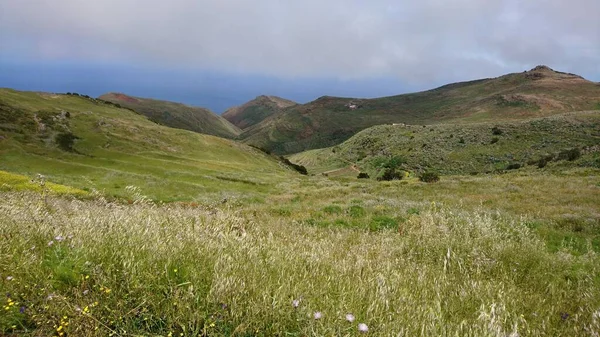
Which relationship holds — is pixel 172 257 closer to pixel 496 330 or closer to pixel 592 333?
pixel 496 330

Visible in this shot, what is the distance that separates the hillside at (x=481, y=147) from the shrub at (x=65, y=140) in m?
56.9

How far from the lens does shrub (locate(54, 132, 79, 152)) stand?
55466 millimetres

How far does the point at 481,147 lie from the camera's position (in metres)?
77.7

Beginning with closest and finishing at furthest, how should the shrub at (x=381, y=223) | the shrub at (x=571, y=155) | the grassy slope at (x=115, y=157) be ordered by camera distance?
1. the shrub at (x=381, y=223)
2. the grassy slope at (x=115, y=157)
3. the shrub at (x=571, y=155)

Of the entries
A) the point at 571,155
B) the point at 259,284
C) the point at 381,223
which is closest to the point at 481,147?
the point at 571,155

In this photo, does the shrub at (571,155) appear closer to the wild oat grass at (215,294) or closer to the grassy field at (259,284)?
the grassy field at (259,284)

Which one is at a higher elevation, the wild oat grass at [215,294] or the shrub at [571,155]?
the shrub at [571,155]

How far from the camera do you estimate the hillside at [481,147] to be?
217 feet

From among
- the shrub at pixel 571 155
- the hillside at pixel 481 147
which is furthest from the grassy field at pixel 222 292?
the hillside at pixel 481 147

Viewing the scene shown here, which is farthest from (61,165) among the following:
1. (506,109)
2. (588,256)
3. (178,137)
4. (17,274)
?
(506,109)

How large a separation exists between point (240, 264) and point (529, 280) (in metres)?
5.13

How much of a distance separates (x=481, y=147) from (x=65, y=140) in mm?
81641

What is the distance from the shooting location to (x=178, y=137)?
81.4 metres

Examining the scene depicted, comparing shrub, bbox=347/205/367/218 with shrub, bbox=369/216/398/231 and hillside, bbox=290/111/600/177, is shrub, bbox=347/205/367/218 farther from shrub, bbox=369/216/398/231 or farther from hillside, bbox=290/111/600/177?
hillside, bbox=290/111/600/177
